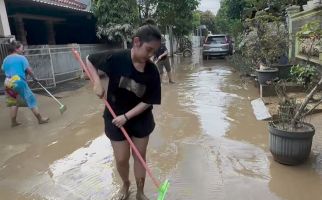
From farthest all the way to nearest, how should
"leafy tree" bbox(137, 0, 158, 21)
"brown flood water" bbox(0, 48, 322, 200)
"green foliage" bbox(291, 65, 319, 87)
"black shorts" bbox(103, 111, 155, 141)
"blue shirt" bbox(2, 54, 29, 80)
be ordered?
"leafy tree" bbox(137, 0, 158, 21) < "green foliage" bbox(291, 65, 319, 87) < "blue shirt" bbox(2, 54, 29, 80) < "brown flood water" bbox(0, 48, 322, 200) < "black shorts" bbox(103, 111, 155, 141)

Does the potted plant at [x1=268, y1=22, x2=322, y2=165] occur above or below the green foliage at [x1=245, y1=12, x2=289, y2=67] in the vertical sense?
below

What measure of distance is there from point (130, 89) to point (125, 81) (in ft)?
0.28

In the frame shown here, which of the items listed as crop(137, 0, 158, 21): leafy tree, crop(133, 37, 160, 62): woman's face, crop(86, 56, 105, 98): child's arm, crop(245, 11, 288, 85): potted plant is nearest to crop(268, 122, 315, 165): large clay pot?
crop(133, 37, 160, 62): woman's face

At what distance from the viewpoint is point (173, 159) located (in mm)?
4723

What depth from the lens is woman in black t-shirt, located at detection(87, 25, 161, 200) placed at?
10.2ft

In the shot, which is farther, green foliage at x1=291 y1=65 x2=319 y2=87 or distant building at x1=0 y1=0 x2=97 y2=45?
distant building at x1=0 y1=0 x2=97 y2=45

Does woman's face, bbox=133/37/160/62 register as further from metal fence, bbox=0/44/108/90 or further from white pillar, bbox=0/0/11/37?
white pillar, bbox=0/0/11/37

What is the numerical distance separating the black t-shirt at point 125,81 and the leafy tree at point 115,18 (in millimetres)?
12057

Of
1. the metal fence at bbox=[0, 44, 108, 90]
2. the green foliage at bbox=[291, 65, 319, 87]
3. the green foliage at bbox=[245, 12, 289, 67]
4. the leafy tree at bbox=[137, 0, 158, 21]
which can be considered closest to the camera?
the green foliage at bbox=[291, 65, 319, 87]

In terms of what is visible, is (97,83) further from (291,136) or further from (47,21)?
(47,21)

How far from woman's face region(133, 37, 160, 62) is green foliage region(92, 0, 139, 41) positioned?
1220cm

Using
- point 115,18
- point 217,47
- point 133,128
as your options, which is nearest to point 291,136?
point 133,128

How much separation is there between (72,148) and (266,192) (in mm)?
2973

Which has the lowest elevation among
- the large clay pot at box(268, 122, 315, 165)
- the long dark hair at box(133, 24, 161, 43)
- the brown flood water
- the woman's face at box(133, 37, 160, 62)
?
the brown flood water
